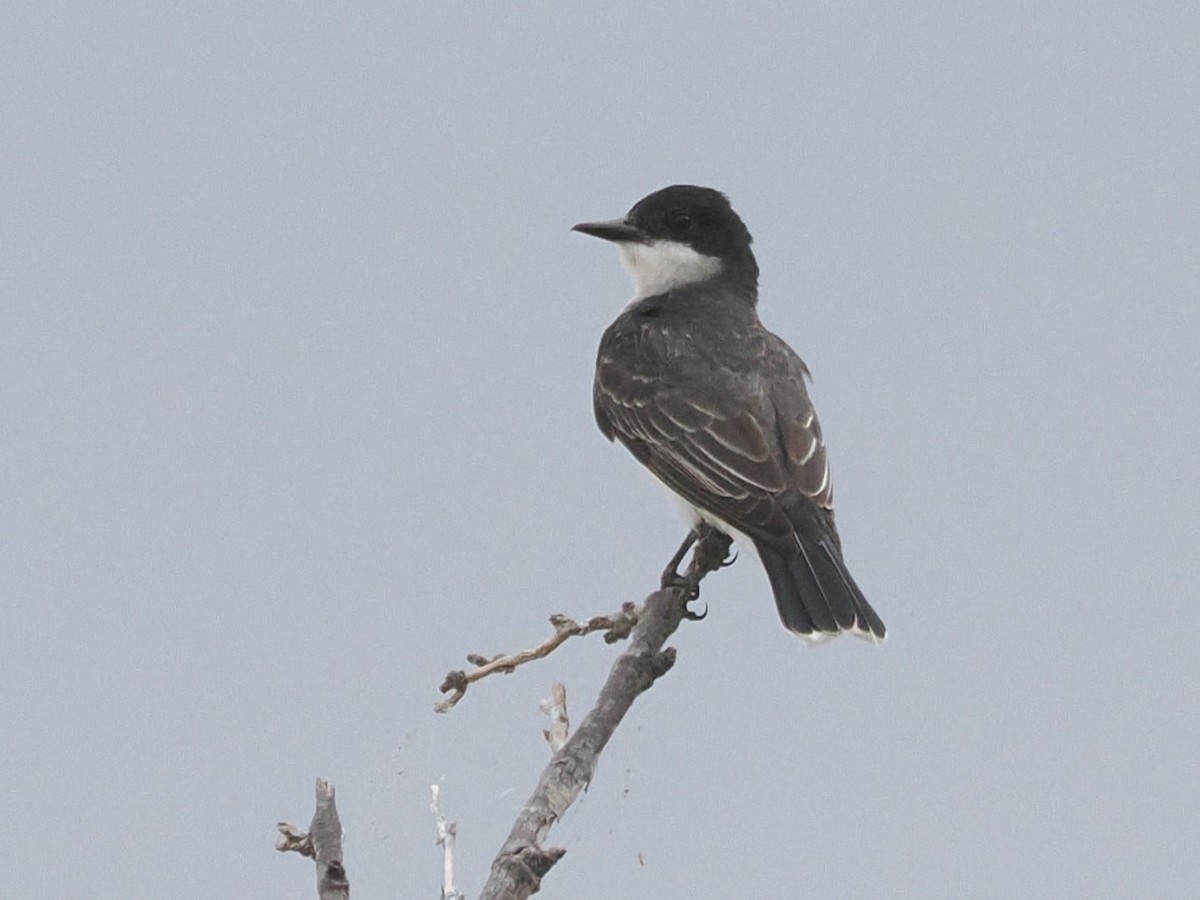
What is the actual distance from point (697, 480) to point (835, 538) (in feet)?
1.91

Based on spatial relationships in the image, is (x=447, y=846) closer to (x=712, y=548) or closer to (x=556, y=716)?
(x=556, y=716)

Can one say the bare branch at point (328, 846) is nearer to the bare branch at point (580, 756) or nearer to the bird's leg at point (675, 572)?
the bare branch at point (580, 756)

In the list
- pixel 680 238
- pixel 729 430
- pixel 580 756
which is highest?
pixel 680 238

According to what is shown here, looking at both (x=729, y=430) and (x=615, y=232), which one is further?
(x=615, y=232)

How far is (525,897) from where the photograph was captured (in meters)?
3.14

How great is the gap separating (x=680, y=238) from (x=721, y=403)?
158cm

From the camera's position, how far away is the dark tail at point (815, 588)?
6117 millimetres

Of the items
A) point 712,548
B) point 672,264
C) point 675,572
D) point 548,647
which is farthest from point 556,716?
point 672,264

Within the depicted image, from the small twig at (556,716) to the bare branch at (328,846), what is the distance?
81cm

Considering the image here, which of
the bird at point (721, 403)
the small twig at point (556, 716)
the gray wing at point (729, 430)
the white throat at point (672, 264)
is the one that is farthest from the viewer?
the white throat at point (672, 264)

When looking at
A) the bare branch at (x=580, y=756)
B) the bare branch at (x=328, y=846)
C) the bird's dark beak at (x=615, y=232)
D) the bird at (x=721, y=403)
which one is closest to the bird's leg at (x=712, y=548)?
the bird at (x=721, y=403)

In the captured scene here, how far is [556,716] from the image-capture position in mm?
4152

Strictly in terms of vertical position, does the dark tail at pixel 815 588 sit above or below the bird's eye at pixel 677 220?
below

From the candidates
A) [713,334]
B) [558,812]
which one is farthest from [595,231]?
[558,812]
